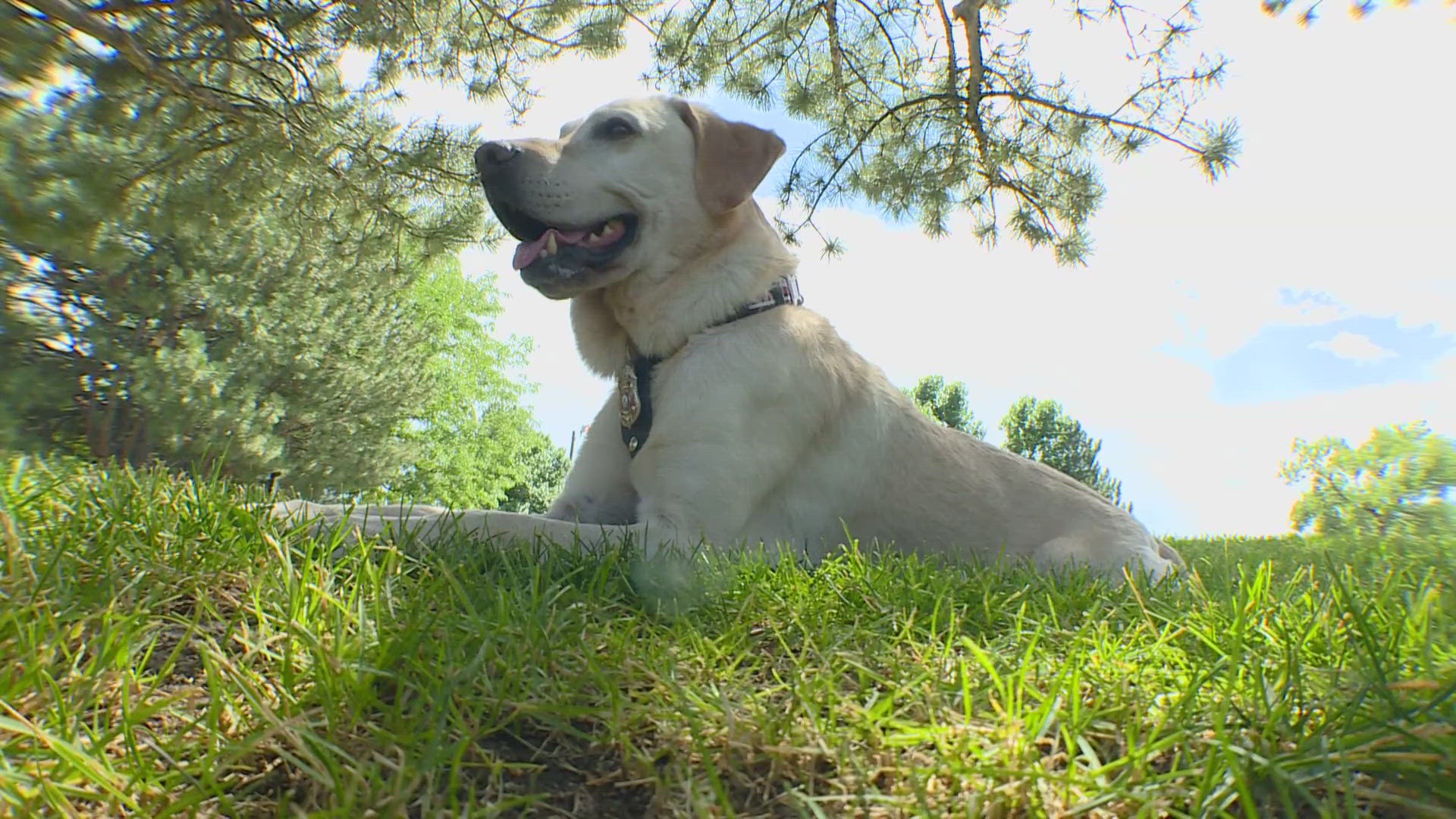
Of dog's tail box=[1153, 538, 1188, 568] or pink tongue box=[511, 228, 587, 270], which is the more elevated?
pink tongue box=[511, 228, 587, 270]

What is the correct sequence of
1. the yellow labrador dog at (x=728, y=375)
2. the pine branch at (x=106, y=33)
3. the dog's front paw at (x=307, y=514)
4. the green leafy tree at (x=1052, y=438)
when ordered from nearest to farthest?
the pine branch at (x=106, y=33), the dog's front paw at (x=307, y=514), the yellow labrador dog at (x=728, y=375), the green leafy tree at (x=1052, y=438)

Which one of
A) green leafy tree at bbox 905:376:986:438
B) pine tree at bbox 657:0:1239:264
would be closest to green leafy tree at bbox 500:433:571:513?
green leafy tree at bbox 905:376:986:438

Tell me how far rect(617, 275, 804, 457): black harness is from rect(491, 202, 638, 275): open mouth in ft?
1.34

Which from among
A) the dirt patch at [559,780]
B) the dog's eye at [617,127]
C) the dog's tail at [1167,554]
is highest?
the dog's eye at [617,127]

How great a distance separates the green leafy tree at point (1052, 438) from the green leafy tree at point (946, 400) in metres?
2.18

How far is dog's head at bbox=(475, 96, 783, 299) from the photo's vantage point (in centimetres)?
326

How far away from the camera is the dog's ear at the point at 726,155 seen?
135 inches

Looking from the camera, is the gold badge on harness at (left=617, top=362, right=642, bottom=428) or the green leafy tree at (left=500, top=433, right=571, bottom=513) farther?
the green leafy tree at (left=500, top=433, right=571, bottom=513)

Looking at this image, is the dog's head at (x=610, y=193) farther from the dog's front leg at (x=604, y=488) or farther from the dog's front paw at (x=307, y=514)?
the dog's front paw at (x=307, y=514)

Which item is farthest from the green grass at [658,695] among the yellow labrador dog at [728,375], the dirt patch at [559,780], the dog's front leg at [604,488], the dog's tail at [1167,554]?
the dog's tail at [1167,554]

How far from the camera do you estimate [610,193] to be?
3346 mm

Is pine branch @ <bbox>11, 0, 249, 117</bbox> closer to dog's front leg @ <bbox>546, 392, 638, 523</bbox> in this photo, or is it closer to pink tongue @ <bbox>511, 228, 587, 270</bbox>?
pink tongue @ <bbox>511, 228, 587, 270</bbox>

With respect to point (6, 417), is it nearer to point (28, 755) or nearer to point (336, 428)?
point (28, 755)

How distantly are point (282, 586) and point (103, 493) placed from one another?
1023 mm
